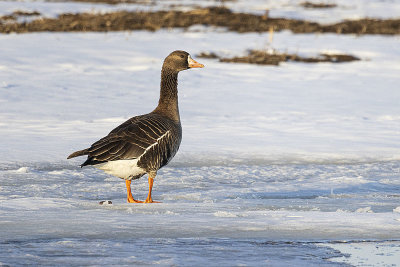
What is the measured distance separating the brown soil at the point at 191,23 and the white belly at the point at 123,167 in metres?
19.6

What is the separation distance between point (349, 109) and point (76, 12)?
1991 cm

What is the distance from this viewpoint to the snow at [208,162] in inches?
217

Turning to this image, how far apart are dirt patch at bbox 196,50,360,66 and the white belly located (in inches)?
578

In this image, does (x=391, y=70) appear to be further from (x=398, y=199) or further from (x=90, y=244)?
(x=90, y=244)

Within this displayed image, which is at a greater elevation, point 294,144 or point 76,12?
point 76,12

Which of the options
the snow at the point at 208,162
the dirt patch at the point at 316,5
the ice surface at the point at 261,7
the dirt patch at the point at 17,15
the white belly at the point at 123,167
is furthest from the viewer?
the dirt patch at the point at 316,5

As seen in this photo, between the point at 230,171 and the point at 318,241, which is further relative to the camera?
the point at 230,171

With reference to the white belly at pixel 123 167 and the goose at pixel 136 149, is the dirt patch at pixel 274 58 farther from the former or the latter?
the white belly at pixel 123 167

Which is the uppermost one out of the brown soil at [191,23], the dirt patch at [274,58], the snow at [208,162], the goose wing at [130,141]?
the brown soil at [191,23]

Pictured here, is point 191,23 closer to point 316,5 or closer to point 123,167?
point 316,5

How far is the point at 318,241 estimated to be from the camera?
576 centimetres

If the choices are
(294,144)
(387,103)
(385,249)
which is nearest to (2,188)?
(385,249)

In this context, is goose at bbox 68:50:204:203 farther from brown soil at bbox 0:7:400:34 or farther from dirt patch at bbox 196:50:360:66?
brown soil at bbox 0:7:400:34

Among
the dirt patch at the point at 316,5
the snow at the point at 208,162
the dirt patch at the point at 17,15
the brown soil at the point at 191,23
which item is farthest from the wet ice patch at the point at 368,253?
the dirt patch at the point at 316,5
